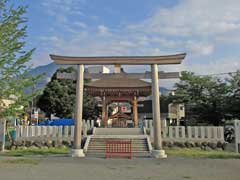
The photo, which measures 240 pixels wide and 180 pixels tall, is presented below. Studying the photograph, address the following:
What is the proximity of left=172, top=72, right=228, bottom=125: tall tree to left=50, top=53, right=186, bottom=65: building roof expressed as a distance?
14181 millimetres

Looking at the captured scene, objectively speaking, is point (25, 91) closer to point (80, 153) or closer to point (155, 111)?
point (80, 153)

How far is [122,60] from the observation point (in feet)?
49.2

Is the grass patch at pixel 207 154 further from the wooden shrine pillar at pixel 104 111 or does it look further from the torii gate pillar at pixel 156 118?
the wooden shrine pillar at pixel 104 111

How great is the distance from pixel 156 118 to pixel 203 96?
55.0 ft

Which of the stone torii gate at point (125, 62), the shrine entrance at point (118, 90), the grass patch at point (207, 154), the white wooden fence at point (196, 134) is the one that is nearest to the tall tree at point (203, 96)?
the shrine entrance at point (118, 90)

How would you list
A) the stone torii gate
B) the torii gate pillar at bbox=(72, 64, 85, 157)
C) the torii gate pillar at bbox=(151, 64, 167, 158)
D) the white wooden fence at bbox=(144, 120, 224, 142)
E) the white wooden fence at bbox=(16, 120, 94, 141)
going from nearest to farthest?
the torii gate pillar at bbox=(151, 64, 167, 158) < the torii gate pillar at bbox=(72, 64, 85, 157) < the stone torii gate < the white wooden fence at bbox=(144, 120, 224, 142) < the white wooden fence at bbox=(16, 120, 94, 141)

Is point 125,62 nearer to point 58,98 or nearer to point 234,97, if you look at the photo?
point 234,97

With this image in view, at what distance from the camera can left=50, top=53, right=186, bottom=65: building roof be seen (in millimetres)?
14867

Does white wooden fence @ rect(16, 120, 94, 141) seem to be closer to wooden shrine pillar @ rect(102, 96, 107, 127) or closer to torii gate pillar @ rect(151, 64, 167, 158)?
wooden shrine pillar @ rect(102, 96, 107, 127)

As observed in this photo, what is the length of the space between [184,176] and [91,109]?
103 feet

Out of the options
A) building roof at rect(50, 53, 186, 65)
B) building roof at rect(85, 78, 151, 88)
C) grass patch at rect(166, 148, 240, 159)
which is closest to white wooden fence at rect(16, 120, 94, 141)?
building roof at rect(85, 78, 151, 88)

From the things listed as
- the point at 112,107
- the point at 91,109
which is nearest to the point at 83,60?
the point at 91,109

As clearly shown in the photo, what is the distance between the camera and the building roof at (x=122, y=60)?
48.8 feet

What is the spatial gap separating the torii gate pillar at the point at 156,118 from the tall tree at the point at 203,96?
1431 centimetres
